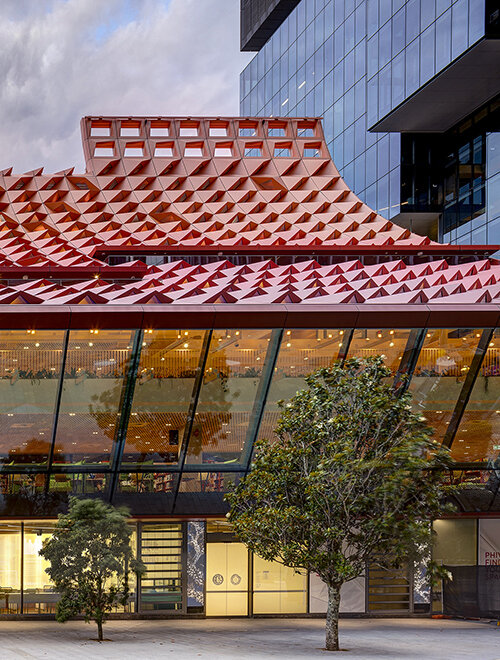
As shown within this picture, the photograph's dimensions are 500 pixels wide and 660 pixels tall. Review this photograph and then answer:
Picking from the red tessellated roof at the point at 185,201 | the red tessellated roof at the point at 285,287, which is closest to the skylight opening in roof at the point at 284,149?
the red tessellated roof at the point at 185,201

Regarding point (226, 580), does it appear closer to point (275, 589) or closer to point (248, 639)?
point (275, 589)

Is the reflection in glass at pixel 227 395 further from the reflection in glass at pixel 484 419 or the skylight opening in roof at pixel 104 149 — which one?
the skylight opening in roof at pixel 104 149

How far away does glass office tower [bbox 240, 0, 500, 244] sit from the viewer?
3781 cm

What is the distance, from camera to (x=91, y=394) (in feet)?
76.6

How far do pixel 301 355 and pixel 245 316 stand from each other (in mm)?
2026

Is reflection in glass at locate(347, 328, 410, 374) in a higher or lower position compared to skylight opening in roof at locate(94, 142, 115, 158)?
lower

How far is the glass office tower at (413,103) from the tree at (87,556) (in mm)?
24103

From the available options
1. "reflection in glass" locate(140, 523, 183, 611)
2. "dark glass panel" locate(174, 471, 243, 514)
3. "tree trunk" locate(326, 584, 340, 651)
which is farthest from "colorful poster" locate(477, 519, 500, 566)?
"reflection in glass" locate(140, 523, 183, 611)

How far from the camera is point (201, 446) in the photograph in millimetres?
24375

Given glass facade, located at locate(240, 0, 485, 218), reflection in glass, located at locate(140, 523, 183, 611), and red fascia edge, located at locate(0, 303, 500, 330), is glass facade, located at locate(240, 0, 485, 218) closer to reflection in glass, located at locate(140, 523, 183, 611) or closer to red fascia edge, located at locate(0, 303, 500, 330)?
red fascia edge, located at locate(0, 303, 500, 330)

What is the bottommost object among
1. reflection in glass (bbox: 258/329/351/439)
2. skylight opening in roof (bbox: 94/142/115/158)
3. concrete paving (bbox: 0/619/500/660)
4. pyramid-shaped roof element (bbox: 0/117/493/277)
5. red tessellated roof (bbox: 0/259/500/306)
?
concrete paving (bbox: 0/619/500/660)

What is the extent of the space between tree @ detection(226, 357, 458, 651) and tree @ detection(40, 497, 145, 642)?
10.9 ft

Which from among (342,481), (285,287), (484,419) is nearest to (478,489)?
(484,419)

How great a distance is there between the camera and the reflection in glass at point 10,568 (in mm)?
25328
